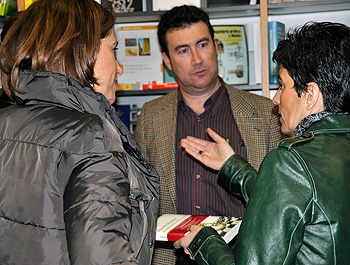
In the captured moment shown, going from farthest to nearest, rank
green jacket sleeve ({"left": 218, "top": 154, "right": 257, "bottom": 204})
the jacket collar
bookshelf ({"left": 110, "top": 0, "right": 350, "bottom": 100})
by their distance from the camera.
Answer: bookshelf ({"left": 110, "top": 0, "right": 350, "bottom": 100}) → green jacket sleeve ({"left": 218, "top": 154, "right": 257, "bottom": 204}) → the jacket collar

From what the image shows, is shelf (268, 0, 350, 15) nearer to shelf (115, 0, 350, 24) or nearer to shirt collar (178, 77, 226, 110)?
shelf (115, 0, 350, 24)

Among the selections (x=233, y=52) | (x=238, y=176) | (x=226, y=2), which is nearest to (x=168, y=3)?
(x=226, y=2)

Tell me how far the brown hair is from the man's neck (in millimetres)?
1257

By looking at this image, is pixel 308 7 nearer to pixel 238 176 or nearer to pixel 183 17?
pixel 183 17

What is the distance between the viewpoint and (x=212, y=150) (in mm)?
1833

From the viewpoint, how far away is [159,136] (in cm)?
226


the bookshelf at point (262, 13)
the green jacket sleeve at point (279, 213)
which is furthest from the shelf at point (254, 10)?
the green jacket sleeve at point (279, 213)

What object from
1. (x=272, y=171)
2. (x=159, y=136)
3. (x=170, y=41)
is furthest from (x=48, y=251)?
(x=170, y=41)

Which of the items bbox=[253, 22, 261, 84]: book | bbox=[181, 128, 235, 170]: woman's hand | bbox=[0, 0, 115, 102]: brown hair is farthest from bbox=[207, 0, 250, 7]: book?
bbox=[0, 0, 115, 102]: brown hair

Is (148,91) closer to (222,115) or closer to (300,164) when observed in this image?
(222,115)

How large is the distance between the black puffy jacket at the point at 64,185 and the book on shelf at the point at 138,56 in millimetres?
1700

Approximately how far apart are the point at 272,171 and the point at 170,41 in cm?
144

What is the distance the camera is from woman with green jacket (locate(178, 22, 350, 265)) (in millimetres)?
1012

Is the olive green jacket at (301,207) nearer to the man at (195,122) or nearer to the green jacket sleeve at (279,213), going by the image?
the green jacket sleeve at (279,213)
